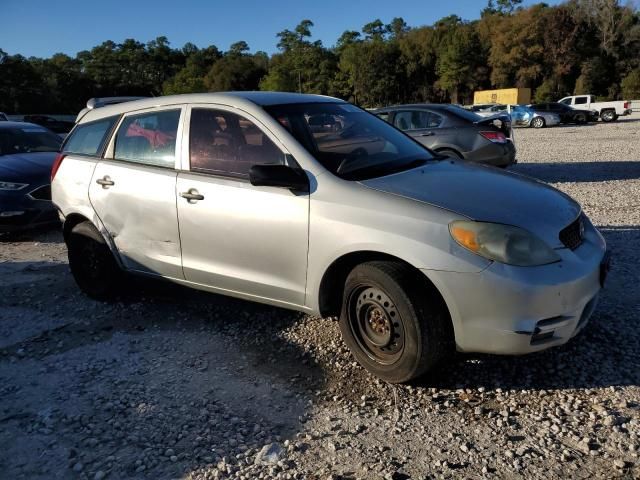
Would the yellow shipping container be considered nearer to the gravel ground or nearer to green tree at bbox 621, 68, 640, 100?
green tree at bbox 621, 68, 640, 100

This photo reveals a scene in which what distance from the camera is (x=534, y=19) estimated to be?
67.2 metres

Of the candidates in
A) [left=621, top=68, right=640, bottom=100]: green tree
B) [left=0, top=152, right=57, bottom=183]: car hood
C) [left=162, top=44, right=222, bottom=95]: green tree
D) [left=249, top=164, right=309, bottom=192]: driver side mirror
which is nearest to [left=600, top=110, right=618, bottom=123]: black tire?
[left=621, top=68, right=640, bottom=100]: green tree

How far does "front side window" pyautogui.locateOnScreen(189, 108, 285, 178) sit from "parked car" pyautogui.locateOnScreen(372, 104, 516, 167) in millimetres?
5752

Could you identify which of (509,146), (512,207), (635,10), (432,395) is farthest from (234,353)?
(635,10)

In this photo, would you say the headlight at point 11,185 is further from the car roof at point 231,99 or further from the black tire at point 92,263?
the car roof at point 231,99

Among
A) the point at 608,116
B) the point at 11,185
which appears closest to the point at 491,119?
the point at 11,185

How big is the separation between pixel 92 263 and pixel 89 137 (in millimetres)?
1146

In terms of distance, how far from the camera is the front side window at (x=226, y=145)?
3779 millimetres

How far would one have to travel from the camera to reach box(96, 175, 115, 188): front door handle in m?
4.53

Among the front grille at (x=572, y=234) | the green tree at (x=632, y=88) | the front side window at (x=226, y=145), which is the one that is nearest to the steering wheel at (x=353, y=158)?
the front side window at (x=226, y=145)

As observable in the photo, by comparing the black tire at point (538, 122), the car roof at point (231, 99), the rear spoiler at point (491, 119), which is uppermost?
the car roof at point (231, 99)

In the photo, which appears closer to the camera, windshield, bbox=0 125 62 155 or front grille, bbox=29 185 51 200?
front grille, bbox=29 185 51 200

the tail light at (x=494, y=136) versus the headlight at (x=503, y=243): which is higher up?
the headlight at (x=503, y=243)

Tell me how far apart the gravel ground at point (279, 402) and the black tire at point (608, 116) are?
112 feet
